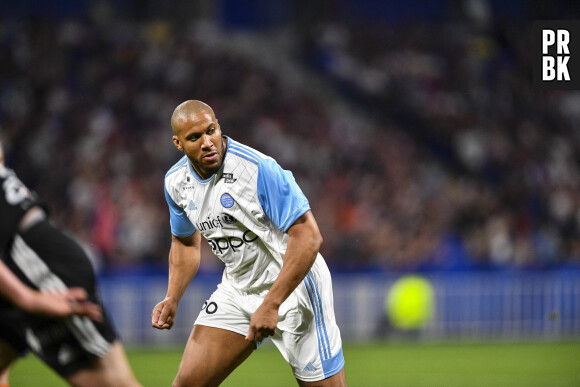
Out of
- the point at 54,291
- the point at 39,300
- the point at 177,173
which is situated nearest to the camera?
the point at 39,300

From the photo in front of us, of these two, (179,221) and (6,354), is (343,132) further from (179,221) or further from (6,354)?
(6,354)

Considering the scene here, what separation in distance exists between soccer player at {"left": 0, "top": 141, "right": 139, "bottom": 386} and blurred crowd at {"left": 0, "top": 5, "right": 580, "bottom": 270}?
408 inches

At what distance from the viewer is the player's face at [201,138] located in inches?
218

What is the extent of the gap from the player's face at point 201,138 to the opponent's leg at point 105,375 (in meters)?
1.55

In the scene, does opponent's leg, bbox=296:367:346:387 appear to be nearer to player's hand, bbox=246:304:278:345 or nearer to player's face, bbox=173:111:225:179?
player's hand, bbox=246:304:278:345

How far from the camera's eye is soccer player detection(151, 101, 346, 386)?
556 centimetres

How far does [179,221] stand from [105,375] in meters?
1.86

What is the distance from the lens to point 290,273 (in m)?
5.26

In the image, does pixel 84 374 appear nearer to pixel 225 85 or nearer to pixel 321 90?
pixel 225 85

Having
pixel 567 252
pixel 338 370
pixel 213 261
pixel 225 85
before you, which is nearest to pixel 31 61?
pixel 225 85

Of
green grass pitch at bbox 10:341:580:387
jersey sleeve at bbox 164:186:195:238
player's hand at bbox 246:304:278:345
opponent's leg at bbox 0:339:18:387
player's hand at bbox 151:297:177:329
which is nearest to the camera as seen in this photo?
opponent's leg at bbox 0:339:18:387

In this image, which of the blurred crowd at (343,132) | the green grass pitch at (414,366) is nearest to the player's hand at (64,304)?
the green grass pitch at (414,366)

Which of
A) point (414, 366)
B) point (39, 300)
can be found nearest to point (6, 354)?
point (39, 300)

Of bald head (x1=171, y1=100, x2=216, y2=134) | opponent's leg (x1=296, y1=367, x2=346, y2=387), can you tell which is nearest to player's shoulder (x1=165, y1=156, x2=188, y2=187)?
bald head (x1=171, y1=100, x2=216, y2=134)
